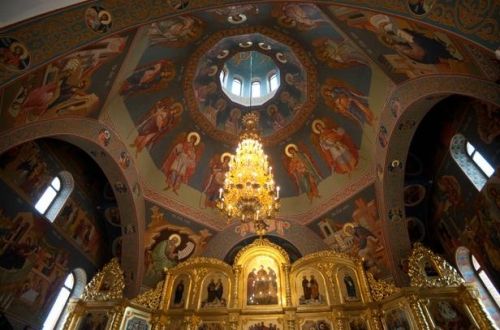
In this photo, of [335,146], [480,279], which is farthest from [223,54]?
[480,279]

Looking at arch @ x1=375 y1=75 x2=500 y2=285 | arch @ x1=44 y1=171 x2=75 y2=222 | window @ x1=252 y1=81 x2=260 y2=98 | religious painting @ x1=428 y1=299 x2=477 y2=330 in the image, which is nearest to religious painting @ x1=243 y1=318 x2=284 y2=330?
arch @ x1=375 y1=75 x2=500 y2=285

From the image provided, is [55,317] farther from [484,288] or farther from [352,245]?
[484,288]

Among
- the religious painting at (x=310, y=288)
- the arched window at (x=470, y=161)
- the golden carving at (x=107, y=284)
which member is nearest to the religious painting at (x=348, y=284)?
the religious painting at (x=310, y=288)

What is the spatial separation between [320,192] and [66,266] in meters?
9.64

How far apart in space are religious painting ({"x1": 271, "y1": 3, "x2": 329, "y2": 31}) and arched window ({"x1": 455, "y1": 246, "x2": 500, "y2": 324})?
836cm

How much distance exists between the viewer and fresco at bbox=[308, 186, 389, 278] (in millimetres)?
10977

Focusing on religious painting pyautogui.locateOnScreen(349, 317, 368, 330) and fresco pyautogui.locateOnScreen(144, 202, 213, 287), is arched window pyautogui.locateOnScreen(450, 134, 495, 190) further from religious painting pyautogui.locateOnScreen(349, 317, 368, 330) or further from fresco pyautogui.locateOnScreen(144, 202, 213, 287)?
fresco pyautogui.locateOnScreen(144, 202, 213, 287)

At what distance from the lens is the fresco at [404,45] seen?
6.56 metres

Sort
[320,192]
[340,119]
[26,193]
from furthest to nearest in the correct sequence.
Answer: [320,192] → [340,119] → [26,193]

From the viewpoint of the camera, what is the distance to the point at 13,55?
5395mm

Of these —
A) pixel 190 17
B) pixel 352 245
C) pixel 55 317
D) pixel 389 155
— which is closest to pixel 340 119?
pixel 389 155

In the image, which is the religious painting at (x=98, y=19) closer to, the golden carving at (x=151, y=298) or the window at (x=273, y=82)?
the golden carving at (x=151, y=298)

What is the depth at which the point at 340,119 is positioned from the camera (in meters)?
11.7

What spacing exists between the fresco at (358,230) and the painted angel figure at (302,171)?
1251 mm
